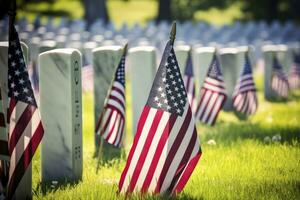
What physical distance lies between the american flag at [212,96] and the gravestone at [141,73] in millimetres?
1240

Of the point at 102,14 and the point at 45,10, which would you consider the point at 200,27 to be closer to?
the point at 102,14

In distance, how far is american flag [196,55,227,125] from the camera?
9297 millimetres

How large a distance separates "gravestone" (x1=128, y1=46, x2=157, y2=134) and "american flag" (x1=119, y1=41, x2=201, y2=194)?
303cm

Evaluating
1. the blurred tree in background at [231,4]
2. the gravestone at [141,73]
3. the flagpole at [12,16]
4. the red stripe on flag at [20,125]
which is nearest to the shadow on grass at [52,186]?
the red stripe on flag at [20,125]

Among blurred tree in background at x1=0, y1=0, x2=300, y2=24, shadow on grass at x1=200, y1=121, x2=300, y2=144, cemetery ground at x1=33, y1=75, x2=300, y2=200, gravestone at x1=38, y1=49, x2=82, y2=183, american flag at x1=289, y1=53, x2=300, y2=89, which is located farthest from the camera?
blurred tree in background at x1=0, y1=0, x2=300, y2=24

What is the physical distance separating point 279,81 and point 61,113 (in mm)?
7744

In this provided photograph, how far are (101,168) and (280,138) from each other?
231 cm

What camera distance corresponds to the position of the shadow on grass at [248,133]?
26.8ft

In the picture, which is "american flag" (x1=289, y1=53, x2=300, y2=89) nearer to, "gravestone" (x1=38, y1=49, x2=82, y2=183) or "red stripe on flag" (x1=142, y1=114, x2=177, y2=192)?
"gravestone" (x1=38, y1=49, x2=82, y2=183)

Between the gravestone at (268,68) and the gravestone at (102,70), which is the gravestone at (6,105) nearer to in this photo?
the gravestone at (102,70)

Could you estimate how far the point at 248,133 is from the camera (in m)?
8.62

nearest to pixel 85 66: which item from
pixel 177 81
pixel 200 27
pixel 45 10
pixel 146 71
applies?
pixel 146 71

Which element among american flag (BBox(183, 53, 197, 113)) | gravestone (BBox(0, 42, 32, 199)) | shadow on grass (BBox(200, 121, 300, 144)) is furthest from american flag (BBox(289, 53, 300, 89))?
gravestone (BBox(0, 42, 32, 199))

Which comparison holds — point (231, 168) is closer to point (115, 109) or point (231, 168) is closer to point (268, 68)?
point (115, 109)
